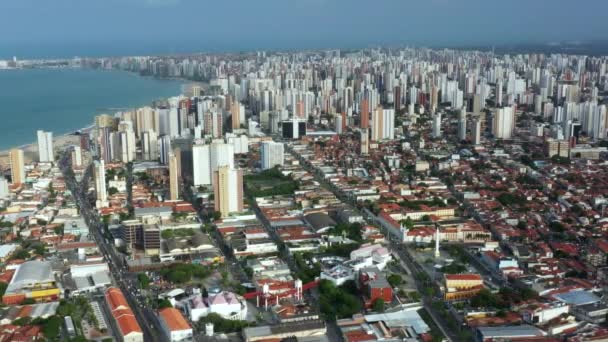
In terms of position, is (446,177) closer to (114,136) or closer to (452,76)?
(114,136)

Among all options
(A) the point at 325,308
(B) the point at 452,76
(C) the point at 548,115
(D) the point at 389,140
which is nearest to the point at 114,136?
(D) the point at 389,140

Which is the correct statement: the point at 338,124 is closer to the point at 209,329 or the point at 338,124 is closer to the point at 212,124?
the point at 212,124

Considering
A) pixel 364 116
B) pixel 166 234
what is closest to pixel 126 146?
pixel 166 234

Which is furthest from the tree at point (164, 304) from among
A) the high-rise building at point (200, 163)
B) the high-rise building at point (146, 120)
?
the high-rise building at point (146, 120)

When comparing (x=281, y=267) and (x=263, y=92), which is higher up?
(x=263, y=92)

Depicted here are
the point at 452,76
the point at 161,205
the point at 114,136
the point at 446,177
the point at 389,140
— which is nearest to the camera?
the point at 161,205

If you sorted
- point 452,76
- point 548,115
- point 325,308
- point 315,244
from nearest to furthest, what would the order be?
point 325,308 < point 315,244 < point 548,115 < point 452,76

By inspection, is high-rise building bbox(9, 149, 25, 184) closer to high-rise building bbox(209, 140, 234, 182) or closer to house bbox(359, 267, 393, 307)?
high-rise building bbox(209, 140, 234, 182)
